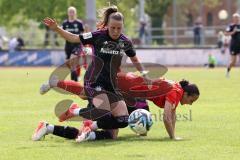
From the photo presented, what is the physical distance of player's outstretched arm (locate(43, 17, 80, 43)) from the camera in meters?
10.7

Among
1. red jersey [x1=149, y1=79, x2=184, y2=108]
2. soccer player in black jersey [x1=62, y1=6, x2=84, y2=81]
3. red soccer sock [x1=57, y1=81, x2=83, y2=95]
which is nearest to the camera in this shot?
red jersey [x1=149, y1=79, x2=184, y2=108]

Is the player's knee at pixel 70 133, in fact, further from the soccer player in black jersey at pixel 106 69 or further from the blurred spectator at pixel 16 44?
the blurred spectator at pixel 16 44

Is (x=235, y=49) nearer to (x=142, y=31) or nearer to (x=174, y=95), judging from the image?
(x=142, y=31)

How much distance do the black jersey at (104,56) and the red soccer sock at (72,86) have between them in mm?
1091

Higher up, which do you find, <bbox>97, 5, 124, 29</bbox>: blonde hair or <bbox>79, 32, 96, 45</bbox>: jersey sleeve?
<bbox>97, 5, 124, 29</bbox>: blonde hair

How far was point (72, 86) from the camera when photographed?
511 inches

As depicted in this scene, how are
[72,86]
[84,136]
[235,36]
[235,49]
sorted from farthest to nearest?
[235,36] → [235,49] → [72,86] → [84,136]

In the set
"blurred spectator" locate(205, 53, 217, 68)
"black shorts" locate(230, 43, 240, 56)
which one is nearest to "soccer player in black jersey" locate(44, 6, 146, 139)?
"black shorts" locate(230, 43, 240, 56)

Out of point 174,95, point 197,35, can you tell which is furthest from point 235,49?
point 174,95

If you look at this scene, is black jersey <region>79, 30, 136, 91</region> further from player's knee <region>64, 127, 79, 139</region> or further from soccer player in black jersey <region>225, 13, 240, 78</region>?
soccer player in black jersey <region>225, 13, 240, 78</region>

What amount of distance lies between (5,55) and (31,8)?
1047 cm

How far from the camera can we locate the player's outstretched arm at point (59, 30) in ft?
35.2

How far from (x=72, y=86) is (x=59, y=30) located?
88.3 inches

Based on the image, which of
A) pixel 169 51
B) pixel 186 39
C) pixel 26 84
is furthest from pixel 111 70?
pixel 186 39
